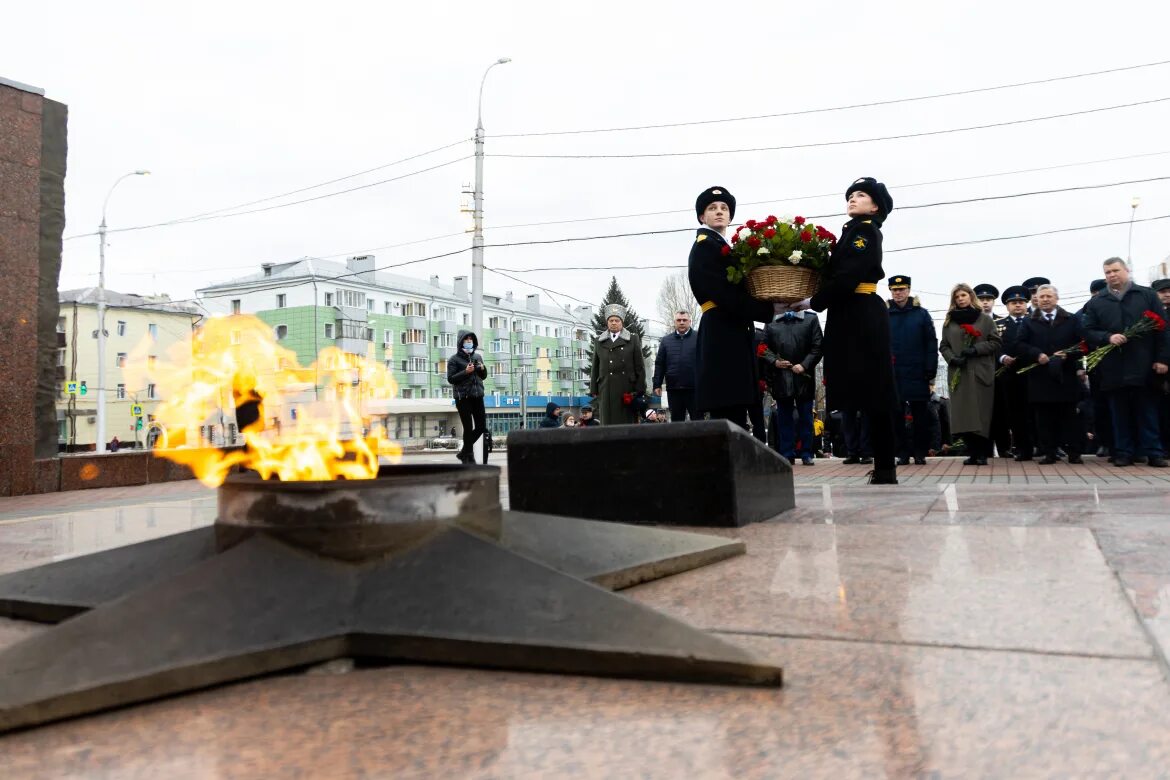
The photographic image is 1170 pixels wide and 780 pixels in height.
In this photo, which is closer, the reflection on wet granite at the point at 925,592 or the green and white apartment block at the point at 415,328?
the reflection on wet granite at the point at 925,592

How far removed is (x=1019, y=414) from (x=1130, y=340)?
77.5 inches

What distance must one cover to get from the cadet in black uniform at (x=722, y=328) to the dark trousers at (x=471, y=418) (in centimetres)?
538

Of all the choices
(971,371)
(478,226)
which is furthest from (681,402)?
(478,226)

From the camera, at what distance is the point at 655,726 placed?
4.98 ft

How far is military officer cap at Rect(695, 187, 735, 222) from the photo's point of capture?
563cm

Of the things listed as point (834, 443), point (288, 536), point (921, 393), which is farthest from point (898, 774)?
point (834, 443)

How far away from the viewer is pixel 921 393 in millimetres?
9148

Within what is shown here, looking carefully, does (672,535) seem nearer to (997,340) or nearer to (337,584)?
(337,584)

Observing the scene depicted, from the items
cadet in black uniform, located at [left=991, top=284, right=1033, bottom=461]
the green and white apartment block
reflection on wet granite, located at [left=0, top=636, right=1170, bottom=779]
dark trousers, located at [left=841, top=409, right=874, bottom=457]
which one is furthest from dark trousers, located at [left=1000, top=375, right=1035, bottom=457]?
the green and white apartment block

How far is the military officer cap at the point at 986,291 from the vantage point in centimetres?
993

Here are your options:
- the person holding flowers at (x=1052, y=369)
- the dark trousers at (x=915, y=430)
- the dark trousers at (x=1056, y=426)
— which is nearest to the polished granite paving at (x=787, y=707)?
the person holding flowers at (x=1052, y=369)

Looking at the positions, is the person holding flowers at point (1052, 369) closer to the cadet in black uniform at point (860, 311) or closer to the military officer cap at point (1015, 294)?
the military officer cap at point (1015, 294)

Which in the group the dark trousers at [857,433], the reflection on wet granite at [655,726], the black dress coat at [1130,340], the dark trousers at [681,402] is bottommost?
the reflection on wet granite at [655,726]

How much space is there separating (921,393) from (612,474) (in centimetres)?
612
